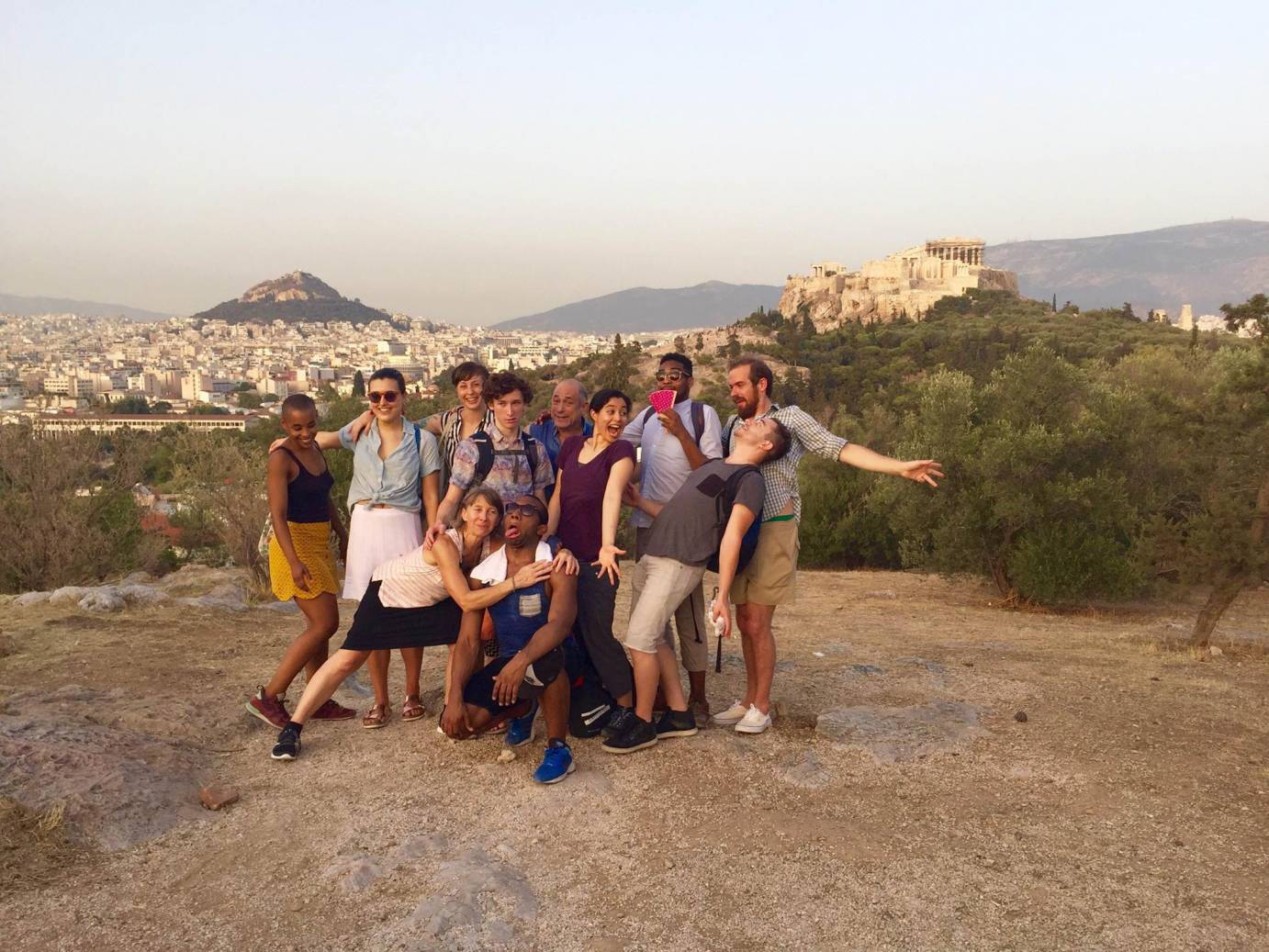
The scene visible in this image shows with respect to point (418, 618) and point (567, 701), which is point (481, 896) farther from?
point (418, 618)

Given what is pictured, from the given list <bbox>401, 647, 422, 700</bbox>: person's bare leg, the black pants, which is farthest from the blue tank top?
<bbox>401, 647, 422, 700</bbox>: person's bare leg

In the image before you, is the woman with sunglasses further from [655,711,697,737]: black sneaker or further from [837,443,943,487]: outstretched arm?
[837,443,943,487]: outstretched arm

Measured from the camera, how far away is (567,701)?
4.96m

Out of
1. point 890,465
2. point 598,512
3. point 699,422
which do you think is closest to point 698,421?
point 699,422

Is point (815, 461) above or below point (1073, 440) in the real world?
below

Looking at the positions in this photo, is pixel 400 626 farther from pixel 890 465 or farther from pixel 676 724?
pixel 890 465

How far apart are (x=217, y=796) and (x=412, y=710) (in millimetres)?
1359

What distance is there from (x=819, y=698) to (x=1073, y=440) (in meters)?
8.56

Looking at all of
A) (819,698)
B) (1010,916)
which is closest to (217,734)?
(819,698)

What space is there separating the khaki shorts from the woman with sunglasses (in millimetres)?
1923

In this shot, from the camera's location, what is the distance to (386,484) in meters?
5.34

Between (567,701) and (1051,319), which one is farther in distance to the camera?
(1051,319)

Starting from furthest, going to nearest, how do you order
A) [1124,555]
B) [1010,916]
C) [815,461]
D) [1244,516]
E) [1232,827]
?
[815,461] < [1124,555] < [1244,516] < [1232,827] < [1010,916]

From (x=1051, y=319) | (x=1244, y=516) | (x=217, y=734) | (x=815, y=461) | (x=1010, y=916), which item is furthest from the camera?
(x=1051, y=319)
